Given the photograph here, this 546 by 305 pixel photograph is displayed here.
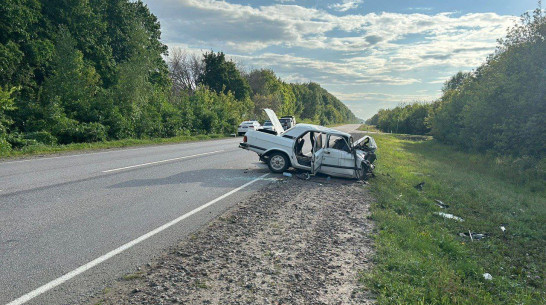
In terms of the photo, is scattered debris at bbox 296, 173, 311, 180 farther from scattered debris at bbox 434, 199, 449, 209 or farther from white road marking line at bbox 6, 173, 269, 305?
white road marking line at bbox 6, 173, 269, 305

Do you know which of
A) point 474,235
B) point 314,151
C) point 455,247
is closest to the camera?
point 455,247

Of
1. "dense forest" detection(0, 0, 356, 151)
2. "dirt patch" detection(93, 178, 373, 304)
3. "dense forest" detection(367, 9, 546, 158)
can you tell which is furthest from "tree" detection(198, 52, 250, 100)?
"dirt patch" detection(93, 178, 373, 304)

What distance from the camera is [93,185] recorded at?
8383mm

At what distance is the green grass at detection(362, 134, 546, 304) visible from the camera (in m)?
4.24

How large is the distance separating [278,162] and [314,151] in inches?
53.3

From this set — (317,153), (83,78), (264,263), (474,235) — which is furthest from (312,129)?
(83,78)

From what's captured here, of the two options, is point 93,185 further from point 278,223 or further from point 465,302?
point 465,302

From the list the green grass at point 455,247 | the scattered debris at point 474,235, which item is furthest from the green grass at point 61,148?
the scattered debris at point 474,235

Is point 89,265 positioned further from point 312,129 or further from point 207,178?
point 312,129

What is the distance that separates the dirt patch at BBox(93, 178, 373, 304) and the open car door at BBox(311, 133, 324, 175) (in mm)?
3398

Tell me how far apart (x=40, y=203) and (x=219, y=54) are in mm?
55219

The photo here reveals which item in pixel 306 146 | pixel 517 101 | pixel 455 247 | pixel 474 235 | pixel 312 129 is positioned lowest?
pixel 474 235

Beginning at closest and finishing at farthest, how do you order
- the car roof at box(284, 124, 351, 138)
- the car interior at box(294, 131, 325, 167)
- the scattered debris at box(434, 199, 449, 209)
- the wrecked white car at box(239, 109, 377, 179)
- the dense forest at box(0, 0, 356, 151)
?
the scattered debris at box(434, 199, 449, 209) → the wrecked white car at box(239, 109, 377, 179) → the car roof at box(284, 124, 351, 138) → the car interior at box(294, 131, 325, 167) → the dense forest at box(0, 0, 356, 151)

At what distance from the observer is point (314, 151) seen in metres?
11.0
